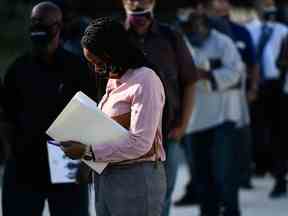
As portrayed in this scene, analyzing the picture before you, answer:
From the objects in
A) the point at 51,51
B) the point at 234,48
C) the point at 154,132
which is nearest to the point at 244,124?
the point at 234,48

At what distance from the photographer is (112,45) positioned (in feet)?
16.8

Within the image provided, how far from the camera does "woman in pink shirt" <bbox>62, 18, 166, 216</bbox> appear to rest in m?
5.00

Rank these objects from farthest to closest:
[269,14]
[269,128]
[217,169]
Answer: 1. [269,128]
2. [269,14]
3. [217,169]

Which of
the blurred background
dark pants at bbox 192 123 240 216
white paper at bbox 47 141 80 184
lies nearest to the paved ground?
dark pants at bbox 192 123 240 216

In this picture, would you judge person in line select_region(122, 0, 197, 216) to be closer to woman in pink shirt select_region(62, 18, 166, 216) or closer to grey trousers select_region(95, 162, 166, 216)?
woman in pink shirt select_region(62, 18, 166, 216)

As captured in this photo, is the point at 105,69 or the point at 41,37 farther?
the point at 41,37

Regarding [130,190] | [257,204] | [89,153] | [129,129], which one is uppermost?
[129,129]

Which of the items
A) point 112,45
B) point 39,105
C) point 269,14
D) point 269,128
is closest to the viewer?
point 112,45

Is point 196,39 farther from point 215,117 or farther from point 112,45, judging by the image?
point 112,45

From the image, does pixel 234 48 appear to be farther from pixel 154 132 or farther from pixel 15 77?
pixel 154 132

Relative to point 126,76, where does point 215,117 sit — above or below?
below

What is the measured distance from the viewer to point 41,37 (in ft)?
19.5

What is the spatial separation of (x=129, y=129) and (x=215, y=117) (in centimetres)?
354

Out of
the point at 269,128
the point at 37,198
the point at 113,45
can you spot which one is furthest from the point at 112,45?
the point at 269,128
